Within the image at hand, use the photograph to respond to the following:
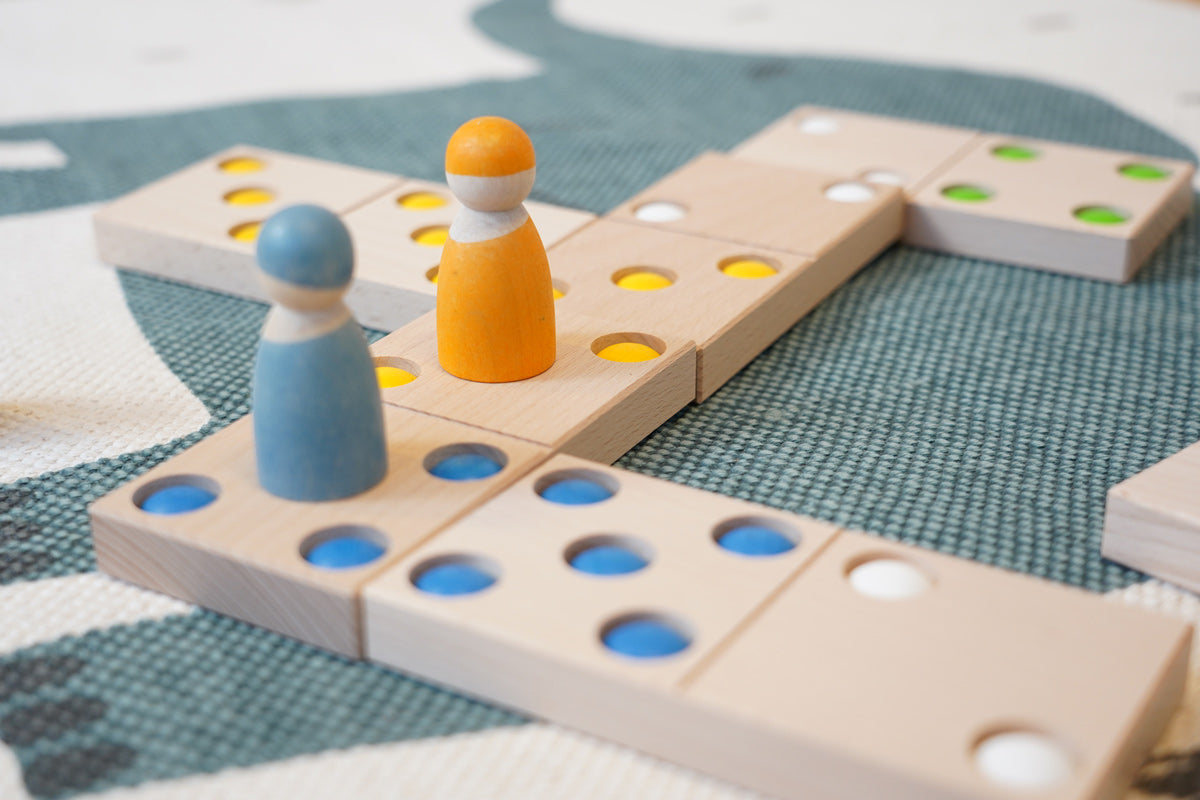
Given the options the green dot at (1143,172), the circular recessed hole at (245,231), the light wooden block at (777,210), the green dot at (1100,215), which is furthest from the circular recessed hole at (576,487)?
the green dot at (1143,172)

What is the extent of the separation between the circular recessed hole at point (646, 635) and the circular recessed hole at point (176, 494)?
0.25 metres

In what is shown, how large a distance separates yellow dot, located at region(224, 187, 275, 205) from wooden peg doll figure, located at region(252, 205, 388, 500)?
0.53m

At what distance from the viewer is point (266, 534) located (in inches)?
27.8

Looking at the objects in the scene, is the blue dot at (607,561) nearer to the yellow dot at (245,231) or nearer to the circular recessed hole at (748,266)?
the circular recessed hole at (748,266)

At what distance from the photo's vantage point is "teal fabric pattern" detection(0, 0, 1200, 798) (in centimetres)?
66

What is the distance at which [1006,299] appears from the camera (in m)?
1.11

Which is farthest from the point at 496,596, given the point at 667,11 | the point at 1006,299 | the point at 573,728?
the point at 667,11

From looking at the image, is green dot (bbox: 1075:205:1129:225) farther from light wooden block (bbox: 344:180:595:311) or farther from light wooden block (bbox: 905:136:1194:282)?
light wooden block (bbox: 344:180:595:311)

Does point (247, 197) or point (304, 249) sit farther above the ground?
point (304, 249)

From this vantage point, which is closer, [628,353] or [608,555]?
[608,555]

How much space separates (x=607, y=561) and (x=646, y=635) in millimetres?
65

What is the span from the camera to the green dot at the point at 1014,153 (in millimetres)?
1291

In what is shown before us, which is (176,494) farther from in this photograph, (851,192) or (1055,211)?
(1055,211)

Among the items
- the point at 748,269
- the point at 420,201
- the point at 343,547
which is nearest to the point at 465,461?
the point at 343,547
